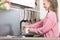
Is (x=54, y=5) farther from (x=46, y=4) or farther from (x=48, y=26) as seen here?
(x=48, y=26)

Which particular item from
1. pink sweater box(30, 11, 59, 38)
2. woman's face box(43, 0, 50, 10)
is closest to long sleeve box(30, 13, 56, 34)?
pink sweater box(30, 11, 59, 38)

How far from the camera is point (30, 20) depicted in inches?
46.4

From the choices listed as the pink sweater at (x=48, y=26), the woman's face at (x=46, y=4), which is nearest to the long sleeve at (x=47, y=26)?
the pink sweater at (x=48, y=26)

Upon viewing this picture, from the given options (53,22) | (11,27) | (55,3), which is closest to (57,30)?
(53,22)

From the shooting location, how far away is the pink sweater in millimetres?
1095

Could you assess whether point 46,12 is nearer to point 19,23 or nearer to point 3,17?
point 19,23

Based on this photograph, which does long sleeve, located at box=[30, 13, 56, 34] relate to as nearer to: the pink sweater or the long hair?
the pink sweater

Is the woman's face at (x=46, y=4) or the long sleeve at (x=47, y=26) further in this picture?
the woman's face at (x=46, y=4)

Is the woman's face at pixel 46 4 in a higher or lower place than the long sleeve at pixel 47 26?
higher

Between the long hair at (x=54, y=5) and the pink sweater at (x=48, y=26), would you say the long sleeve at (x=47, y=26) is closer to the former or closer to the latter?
the pink sweater at (x=48, y=26)

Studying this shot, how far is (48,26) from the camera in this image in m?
1.10

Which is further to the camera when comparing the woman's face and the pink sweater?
the woman's face

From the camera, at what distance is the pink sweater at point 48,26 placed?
1095 mm

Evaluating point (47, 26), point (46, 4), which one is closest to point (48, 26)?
point (47, 26)
